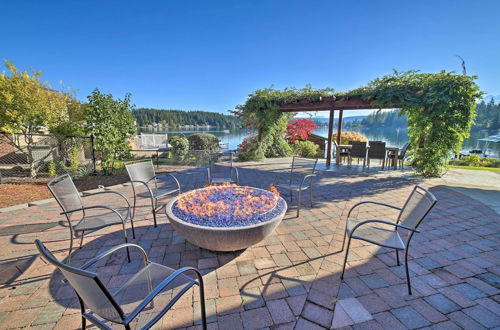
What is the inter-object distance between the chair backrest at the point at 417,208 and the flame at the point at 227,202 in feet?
4.31

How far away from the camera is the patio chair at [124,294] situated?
2.95ft

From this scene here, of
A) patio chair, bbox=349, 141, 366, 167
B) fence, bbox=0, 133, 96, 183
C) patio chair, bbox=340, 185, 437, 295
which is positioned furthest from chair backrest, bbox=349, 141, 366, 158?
fence, bbox=0, 133, 96, 183

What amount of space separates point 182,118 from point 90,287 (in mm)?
68820

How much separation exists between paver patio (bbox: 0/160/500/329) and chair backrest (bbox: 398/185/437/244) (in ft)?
1.72

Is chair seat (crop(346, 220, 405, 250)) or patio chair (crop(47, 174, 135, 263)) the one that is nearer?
chair seat (crop(346, 220, 405, 250))

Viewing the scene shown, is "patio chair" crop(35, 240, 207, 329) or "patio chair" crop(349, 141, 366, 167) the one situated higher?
"patio chair" crop(349, 141, 366, 167)

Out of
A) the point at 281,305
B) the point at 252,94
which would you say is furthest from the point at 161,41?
the point at 281,305

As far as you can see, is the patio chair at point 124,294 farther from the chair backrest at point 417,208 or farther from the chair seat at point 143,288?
the chair backrest at point 417,208

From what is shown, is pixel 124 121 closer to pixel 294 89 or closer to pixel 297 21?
pixel 294 89

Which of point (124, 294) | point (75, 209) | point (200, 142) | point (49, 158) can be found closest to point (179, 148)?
point (200, 142)

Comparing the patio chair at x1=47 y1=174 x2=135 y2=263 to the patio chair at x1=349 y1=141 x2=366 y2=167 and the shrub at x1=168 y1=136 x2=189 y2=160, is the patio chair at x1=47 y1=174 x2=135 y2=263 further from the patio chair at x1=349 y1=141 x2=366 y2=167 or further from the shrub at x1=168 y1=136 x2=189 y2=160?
the shrub at x1=168 y1=136 x2=189 y2=160

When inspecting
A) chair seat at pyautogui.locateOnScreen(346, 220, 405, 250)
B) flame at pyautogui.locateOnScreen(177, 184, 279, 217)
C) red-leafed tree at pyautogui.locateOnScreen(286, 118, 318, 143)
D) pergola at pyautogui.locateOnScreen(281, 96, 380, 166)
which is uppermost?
pergola at pyautogui.locateOnScreen(281, 96, 380, 166)

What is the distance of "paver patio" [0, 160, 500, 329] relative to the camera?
1.52 m

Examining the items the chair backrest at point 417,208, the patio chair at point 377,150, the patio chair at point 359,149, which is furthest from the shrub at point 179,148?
the chair backrest at point 417,208
